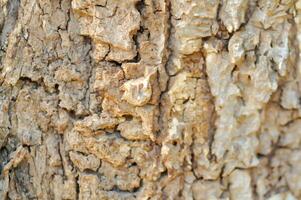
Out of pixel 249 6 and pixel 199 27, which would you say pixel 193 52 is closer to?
pixel 199 27

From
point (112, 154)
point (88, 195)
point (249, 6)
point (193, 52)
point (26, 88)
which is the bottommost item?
point (88, 195)

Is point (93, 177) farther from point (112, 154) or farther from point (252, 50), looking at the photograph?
point (252, 50)

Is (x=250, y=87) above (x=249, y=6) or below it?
below

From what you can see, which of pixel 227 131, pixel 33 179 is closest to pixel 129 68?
pixel 227 131

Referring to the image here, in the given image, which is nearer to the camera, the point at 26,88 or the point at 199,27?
the point at 199,27

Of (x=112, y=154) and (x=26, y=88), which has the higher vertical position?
(x=26, y=88)

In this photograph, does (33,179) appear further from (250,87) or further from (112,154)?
(250,87)
